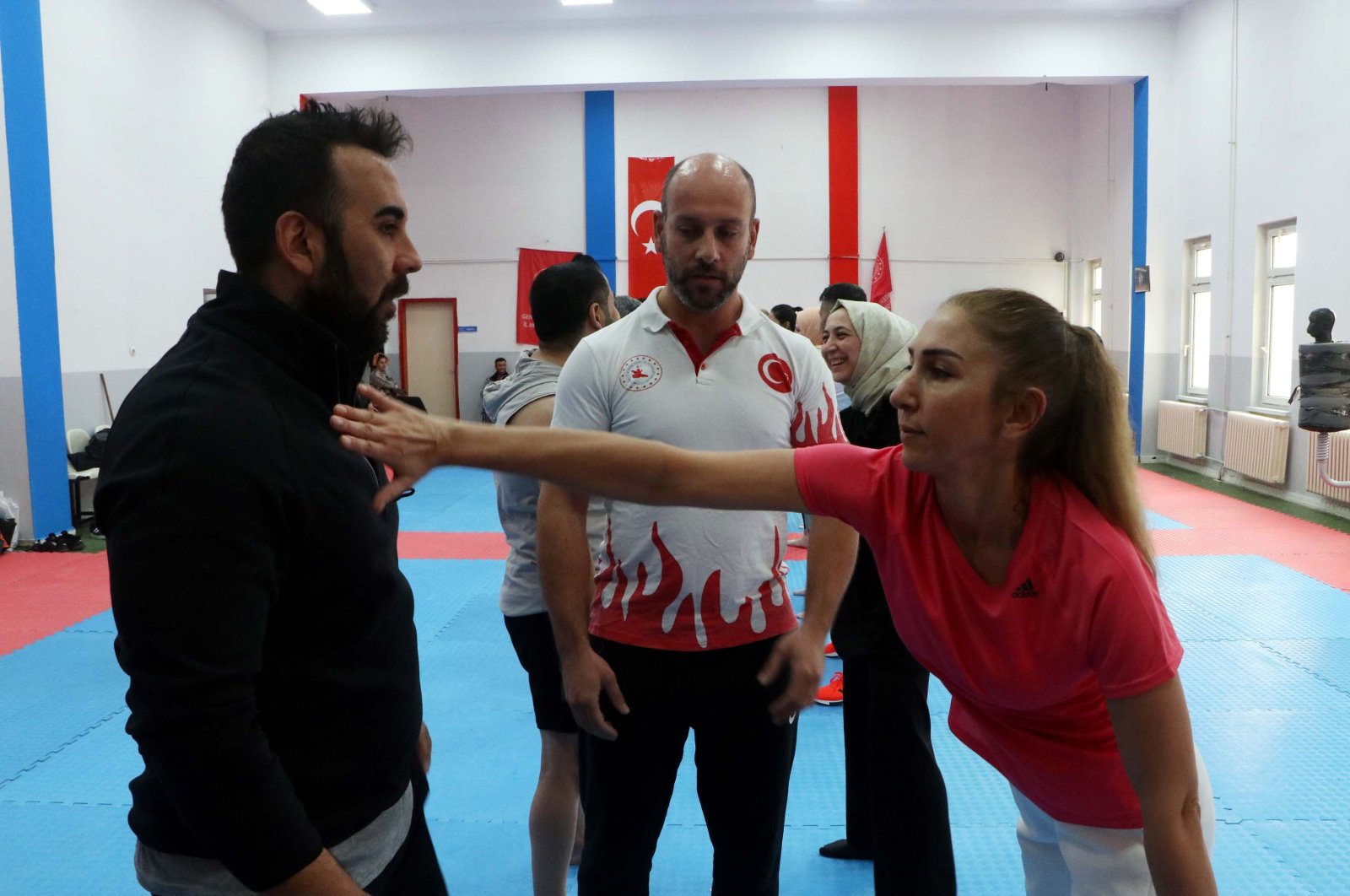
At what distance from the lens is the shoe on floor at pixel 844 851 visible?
3.18 metres

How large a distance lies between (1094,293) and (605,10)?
8442 millimetres

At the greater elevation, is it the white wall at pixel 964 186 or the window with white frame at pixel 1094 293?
the white wall at pixel 964 186

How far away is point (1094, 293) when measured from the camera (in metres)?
15.3

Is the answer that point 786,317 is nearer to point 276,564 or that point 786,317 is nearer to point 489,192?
point 276,564

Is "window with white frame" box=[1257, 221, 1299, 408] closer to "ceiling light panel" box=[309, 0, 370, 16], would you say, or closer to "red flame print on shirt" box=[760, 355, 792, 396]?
"red flame print on shirt" box=[760, 355, 792, 396]

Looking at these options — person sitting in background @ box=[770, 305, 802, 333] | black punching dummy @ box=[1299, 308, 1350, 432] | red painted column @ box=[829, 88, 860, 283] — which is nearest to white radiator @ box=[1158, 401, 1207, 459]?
red painted column @ box=[829, 88, 860, 283]

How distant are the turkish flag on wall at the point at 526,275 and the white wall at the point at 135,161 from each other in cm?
479

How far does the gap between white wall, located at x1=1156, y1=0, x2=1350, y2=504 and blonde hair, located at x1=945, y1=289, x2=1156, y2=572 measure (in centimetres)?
865

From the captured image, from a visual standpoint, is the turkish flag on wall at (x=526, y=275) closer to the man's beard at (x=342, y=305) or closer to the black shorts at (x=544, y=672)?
the black shorts at (x=544, y=672)

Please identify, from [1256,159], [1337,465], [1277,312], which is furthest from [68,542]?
[1256,159]

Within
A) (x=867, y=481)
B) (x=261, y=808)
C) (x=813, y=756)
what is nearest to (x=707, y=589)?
(x=867, y=481)

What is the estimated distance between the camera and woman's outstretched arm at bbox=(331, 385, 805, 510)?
61.4 inches

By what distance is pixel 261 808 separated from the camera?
1229 mm

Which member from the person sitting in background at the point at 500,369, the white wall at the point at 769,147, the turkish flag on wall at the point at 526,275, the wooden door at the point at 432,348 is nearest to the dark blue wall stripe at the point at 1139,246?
the white wall at the point at 769,147
